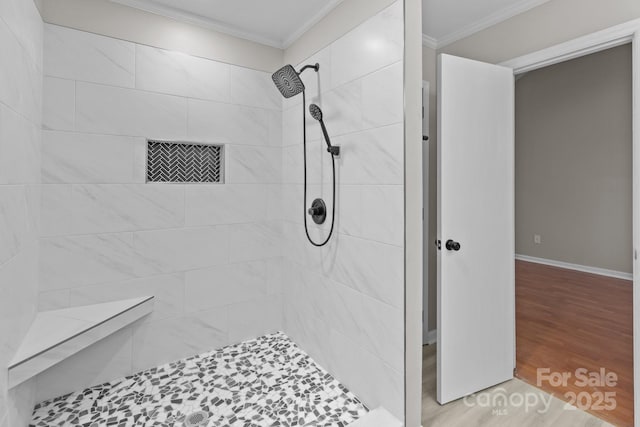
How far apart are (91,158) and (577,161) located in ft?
19.0

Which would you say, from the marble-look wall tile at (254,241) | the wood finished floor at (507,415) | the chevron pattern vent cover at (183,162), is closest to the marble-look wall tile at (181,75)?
the chevron pattern vent cover at (183,162)

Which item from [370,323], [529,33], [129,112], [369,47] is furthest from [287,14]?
[370,323]

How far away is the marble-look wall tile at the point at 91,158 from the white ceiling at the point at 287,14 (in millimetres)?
856

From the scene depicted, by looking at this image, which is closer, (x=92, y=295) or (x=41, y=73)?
Result: (x=41, y=73)

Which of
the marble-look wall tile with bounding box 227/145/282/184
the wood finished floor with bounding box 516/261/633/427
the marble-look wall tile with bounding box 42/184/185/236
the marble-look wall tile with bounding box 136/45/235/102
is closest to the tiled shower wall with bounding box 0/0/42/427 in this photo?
the marble-look wall tile with bounding box 42/184/185/236

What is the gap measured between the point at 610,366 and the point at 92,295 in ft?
11.1

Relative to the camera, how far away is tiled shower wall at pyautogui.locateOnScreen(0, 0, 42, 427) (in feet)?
4.32

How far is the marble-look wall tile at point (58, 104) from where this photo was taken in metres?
1.86

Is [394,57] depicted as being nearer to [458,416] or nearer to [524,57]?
[524,57]

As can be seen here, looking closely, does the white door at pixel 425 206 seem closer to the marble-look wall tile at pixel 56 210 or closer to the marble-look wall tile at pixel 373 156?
the marble-look wall tile at pixel 373 156

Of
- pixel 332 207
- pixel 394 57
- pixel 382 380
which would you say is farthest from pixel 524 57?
pixel 382 380

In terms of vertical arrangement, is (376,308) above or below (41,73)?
below

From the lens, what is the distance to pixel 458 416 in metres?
1.84

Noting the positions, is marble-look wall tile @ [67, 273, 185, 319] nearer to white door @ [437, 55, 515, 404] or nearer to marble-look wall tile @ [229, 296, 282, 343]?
marble-look wall tile @ [229, 296, 282, 343]
